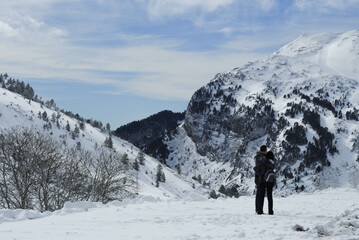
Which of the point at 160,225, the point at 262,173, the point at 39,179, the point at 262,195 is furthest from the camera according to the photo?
the point at 39,179

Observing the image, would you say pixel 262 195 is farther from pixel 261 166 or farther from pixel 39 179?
pixel 39 179

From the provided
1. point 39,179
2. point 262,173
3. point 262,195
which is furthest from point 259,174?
point 39,179

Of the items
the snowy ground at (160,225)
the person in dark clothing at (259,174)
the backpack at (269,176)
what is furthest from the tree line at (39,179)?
the backpack at (269,176)

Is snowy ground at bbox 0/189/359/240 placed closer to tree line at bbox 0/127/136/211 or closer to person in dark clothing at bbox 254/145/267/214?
person in dark clothing at bbox 254/145/267/214

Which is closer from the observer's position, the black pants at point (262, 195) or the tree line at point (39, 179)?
the black pants at point (262, 195)

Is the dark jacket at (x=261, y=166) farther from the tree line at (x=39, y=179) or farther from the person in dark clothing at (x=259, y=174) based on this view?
the tree line at (x=39, y=179)

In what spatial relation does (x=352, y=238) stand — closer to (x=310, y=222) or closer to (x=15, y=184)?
(x=310, y=222)

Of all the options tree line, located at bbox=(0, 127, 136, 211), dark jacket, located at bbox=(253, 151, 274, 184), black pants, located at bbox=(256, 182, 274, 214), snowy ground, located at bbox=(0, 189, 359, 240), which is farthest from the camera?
tree line, located at bbox=(0, 127, 136, 211)

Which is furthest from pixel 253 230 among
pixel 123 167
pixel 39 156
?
pixel 123 167

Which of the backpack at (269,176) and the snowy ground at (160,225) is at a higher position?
the backpack at (269,176)

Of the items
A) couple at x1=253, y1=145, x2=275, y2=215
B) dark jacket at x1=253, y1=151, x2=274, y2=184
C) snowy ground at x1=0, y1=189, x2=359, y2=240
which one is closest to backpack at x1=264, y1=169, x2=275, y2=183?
couple at x1=253, y1=145, x2=275, y2=215

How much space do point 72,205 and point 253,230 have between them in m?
7.37

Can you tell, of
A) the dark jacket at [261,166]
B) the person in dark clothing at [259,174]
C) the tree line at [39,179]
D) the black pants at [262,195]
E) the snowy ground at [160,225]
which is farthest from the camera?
the tree line at [39,179]

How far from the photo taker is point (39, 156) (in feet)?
113
